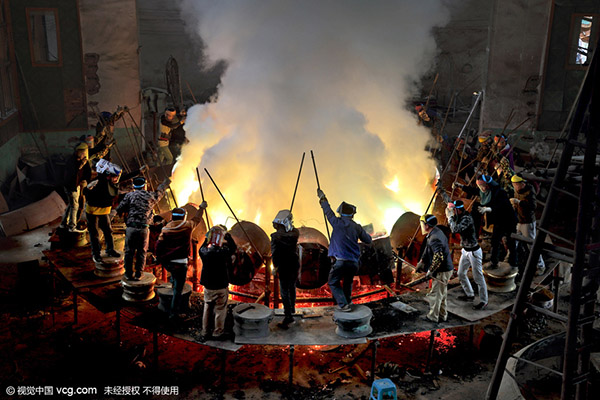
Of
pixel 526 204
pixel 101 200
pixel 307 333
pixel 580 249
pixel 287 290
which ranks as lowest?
pixel 307 333

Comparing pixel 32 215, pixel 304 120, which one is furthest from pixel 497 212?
pixel 32 215

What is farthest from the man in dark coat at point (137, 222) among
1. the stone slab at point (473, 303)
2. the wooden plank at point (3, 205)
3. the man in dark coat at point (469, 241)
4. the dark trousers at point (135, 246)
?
the wooden plank at point (3, 205)

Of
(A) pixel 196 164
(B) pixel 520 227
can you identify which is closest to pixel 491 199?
(B) pixel 520 227

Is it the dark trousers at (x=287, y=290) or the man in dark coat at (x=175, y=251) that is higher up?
the man in dark coat at (x=175, y=251)

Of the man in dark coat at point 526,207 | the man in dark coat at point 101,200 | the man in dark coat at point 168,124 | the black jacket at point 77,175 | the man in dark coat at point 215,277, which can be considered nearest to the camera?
the man in dark coat at point 215,277

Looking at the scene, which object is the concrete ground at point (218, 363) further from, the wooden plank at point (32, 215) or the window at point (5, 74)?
the window at point (5, 74)

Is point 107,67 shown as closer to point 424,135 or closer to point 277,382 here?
point 424,135

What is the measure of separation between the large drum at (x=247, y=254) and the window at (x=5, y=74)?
9.77m

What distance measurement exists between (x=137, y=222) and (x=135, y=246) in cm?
42

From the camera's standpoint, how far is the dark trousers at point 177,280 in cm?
852

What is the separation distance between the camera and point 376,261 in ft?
33.1

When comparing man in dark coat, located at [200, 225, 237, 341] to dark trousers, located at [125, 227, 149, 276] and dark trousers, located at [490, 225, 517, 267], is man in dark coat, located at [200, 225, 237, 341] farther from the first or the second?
dark trousers, located at [490, 225, 517, 267]

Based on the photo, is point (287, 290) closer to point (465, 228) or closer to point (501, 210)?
point (465, 228)

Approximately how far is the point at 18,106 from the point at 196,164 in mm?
7759
